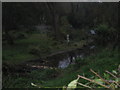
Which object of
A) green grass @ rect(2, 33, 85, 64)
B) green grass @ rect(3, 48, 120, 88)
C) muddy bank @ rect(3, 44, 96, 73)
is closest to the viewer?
green grass @ rect(3, 48, 120, 88)

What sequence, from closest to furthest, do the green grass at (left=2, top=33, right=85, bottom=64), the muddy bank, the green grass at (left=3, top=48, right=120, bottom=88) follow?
the green grass at (left=3, top=48, right=120, bottom=88), the muddy bank, the green grass at (left=2, top=33, right=85, bottom=64)

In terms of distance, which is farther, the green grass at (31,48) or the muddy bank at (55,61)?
the green grass at (31,48)

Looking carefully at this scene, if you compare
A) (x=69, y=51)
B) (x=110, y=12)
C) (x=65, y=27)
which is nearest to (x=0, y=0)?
(x=65, y=27)

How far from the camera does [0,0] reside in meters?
4.02

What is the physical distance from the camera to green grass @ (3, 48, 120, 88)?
382cm

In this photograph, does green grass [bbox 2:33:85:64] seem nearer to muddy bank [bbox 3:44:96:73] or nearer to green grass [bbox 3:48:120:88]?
muddy bank [bbox 3:44:96:73]

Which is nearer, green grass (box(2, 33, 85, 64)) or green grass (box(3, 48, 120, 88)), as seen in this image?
green grass (box(3, 48, 120, 88))

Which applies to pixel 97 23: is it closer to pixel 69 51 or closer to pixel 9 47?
pixel 69 51

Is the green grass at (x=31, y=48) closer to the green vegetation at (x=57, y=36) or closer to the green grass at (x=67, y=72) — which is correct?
the green vegetation at (x=57, y=36)

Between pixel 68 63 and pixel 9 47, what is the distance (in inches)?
45.2

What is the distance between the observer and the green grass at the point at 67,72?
12.5ft

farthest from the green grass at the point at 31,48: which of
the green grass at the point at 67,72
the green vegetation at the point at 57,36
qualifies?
the green grass at the point at 67,72

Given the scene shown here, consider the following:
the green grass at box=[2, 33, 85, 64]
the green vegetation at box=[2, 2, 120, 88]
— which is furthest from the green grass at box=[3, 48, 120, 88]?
the green grass at box=[2, 33, 85, 64]

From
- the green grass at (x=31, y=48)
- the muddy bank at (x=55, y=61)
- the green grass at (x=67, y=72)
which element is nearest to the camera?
the green grass at (x=67, y=72)
